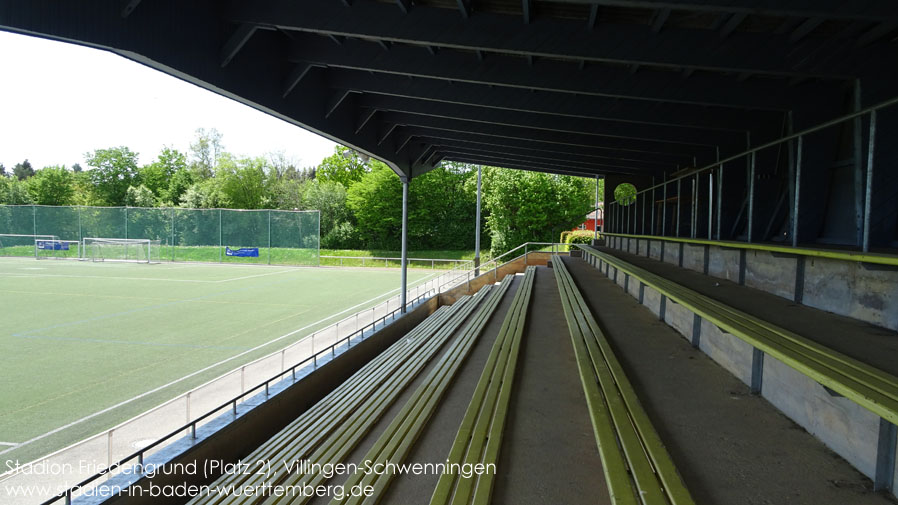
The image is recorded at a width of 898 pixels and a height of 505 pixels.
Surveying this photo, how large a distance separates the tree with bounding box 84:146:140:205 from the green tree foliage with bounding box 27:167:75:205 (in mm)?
3209

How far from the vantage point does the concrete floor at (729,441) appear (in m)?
2.54

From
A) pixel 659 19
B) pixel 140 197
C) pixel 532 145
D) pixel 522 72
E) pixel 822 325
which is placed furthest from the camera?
pixel 140 197

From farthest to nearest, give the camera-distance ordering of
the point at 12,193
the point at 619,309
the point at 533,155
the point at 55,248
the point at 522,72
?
the point at 12,193 → the point at 55,248 → the point at 533,155 → the point at 619,309 → the point at 522,72

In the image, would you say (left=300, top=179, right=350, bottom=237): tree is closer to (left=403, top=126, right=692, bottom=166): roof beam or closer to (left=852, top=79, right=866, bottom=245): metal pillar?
(left=403, top=126, right=692, bottom=166): roof beam

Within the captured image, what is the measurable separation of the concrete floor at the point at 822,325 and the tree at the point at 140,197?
70920mm

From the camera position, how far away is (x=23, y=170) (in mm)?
97875

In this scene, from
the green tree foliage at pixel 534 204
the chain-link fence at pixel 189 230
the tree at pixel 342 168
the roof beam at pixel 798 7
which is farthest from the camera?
the tree at pixel 342 168

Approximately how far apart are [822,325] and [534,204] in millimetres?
33369

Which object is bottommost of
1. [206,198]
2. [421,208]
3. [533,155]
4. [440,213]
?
[440,213]

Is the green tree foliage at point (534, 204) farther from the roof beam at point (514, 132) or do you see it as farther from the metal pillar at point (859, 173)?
the metal pillar at point (859, 173)

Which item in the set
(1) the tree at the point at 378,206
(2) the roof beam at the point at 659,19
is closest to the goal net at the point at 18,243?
(1) the tree at the point at 378,206

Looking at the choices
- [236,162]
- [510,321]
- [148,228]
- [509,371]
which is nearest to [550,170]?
[510,321]

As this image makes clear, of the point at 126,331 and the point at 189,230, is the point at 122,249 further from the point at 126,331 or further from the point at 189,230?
the point at 126,331

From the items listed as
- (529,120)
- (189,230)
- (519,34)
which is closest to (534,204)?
(529,120)
